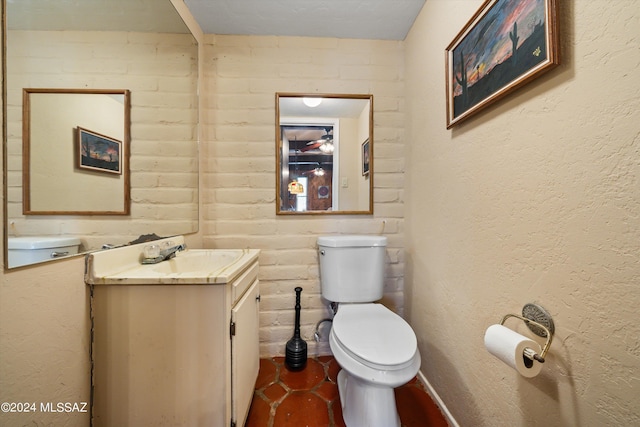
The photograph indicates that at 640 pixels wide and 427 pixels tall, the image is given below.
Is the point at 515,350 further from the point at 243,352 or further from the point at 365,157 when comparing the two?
the point at 365,157

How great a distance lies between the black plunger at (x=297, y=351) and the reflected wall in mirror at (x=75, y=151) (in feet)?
3.56

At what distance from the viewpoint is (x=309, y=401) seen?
46.1 inches

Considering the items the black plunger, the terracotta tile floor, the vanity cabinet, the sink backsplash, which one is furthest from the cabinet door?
the sink backsplash

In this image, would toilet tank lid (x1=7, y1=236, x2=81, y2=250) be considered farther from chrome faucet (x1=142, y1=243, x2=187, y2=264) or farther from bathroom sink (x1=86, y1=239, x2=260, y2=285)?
chrome faucet (x1=142, y1=243, x2=187, y2=264)

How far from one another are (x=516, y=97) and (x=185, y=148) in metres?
1.59

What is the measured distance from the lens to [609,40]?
51 centimetres

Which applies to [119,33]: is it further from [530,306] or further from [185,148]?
[530,306]

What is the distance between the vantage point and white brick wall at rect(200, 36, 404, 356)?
1496mm

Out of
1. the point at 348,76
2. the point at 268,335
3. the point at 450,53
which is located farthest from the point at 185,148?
the point at 450,53

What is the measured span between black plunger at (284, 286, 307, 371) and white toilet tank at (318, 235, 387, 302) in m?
0.26

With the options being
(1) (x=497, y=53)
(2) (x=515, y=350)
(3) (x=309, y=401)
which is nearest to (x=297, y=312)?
(3) (x=309, y=401)

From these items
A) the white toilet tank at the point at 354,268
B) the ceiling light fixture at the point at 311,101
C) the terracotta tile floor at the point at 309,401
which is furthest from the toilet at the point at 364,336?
the ceiling light fixture at the point at 311,101

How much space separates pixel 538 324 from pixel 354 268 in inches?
32.7

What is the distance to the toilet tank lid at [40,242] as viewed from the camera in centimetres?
61
